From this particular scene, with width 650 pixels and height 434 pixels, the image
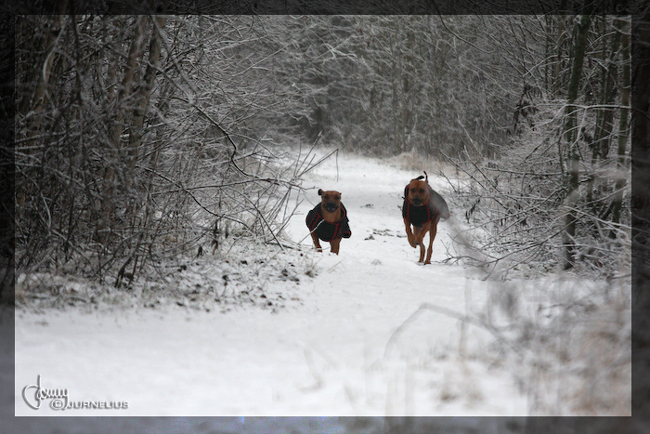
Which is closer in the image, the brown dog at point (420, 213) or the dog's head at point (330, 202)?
the dog's head at point (330, 202)

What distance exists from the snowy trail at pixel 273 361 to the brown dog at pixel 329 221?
2535mm

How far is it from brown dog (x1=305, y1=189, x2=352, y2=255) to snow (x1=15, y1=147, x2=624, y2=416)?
231 cm

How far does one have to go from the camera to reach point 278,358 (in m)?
3.79

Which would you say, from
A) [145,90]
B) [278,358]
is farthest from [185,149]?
[278,358]

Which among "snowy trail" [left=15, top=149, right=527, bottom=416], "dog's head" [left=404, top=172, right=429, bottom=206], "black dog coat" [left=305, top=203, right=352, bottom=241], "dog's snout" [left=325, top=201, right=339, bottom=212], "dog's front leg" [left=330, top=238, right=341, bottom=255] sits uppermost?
"dog's head" [left=404, top=172, right=429, bottom=206]

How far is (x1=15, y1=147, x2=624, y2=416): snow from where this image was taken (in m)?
2.98

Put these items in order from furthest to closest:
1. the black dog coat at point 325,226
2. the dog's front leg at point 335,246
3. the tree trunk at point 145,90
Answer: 1. the dog's front leg at point 335,246
2. the black dog coat at point 325,226
3. the tree trunk at point 145,90

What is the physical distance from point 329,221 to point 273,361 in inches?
191

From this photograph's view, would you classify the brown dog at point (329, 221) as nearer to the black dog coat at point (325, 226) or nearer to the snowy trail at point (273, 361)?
the black dog coat at point (325, 226)

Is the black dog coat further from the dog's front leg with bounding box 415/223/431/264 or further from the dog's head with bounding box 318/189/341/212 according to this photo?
the dog's front leg with bounding box 415/223/431/264

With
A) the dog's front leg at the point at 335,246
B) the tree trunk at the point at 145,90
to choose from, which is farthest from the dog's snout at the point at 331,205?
the tree trunk at the point at 145,90

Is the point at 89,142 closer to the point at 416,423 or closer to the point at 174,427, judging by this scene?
the point at 174,427

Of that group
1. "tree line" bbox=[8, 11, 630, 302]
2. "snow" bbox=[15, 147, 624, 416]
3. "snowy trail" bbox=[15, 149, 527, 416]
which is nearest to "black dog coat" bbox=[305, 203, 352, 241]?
"tree line" bbox=[8, 11, 630, 302]

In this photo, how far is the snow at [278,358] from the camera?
2.98 meters
